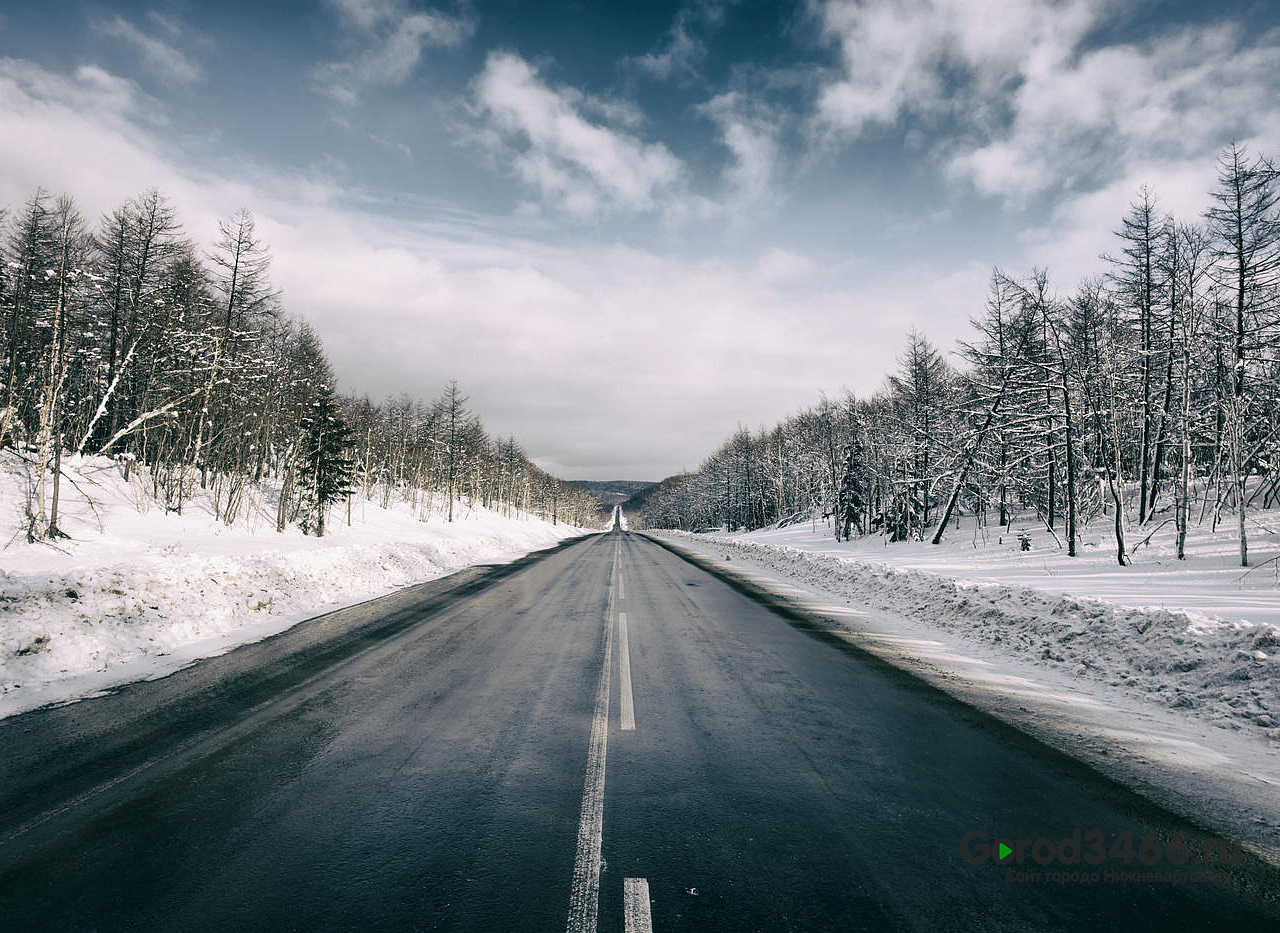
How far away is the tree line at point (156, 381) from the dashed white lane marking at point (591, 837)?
13384mm

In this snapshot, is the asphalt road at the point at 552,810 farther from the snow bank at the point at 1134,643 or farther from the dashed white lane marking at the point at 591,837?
the snow bank at the point at 1134,643

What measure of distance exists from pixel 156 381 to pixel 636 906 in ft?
80.1

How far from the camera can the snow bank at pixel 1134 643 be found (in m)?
5.18

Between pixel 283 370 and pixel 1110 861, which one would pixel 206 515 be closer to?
pixel 283 370

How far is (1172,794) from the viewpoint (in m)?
3.58

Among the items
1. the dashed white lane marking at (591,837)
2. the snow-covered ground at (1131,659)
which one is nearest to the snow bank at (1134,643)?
the snow-covered ground at (1131,659)

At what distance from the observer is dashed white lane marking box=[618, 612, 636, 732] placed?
4.86m

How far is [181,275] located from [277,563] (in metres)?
23.7

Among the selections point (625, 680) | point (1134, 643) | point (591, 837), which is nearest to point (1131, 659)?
point (1134, 643)

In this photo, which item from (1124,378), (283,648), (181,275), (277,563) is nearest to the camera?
(283,648)

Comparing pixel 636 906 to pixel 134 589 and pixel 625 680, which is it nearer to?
pixel 625 680

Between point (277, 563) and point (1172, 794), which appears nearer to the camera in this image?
point (1172, 794)

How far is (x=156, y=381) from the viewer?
18984 millimetres

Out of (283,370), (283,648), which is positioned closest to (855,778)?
(283,648)
